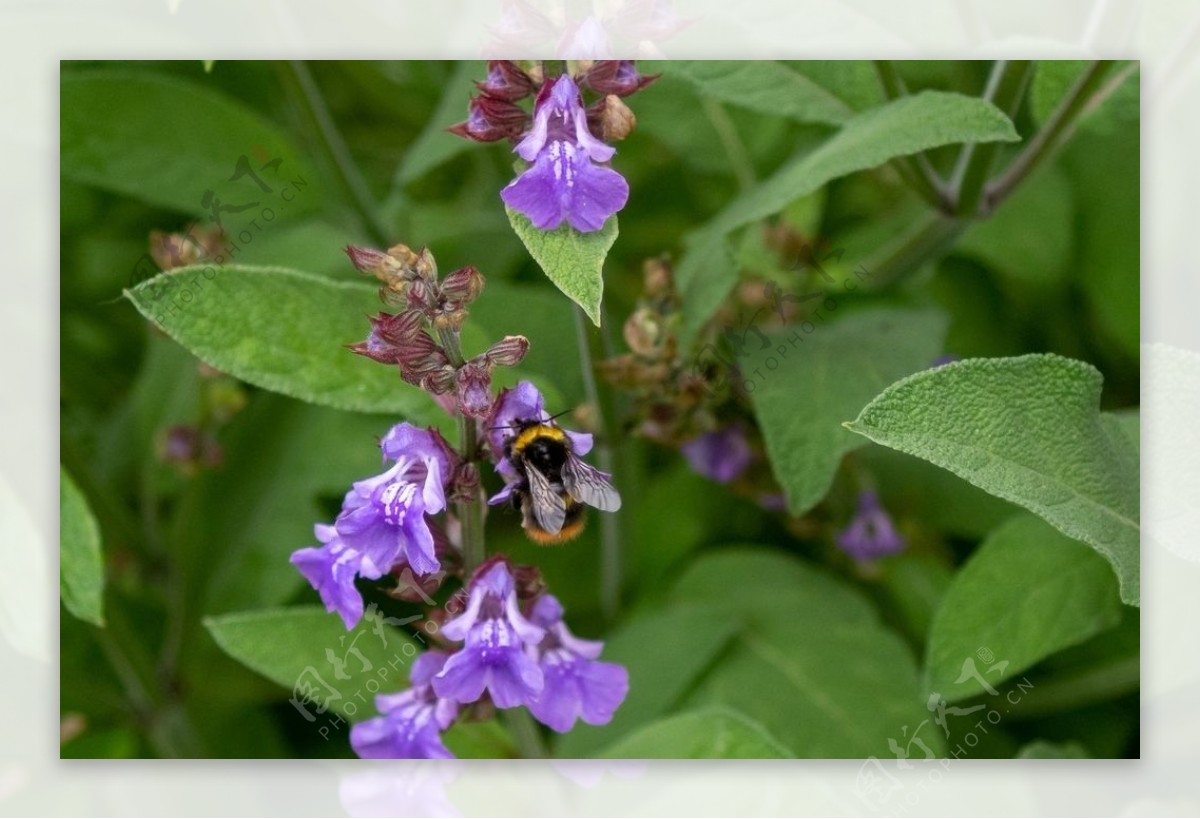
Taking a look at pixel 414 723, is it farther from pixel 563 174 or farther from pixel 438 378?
pixel 563 174

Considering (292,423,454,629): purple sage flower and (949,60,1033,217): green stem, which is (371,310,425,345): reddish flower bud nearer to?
(292,423,454,629): purple sage flower

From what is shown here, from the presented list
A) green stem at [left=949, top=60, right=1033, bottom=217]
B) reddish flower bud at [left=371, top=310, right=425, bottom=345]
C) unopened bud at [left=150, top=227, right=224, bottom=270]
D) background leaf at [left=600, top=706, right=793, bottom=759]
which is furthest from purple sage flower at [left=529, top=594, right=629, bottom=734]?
green stem at [left=949, top=60, right=1033, bottom=217]

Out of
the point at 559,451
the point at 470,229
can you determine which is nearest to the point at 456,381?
the point at 559,451

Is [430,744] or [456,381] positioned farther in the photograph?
[430,744]

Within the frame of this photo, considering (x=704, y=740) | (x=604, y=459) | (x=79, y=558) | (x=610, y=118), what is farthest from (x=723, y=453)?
(x=79, y=558)

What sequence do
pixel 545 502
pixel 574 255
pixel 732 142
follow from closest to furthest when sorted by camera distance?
pixel 574 255, pixel 545 502, pixel 732 142

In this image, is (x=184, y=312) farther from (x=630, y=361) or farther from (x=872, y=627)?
(x=872, y=627)
